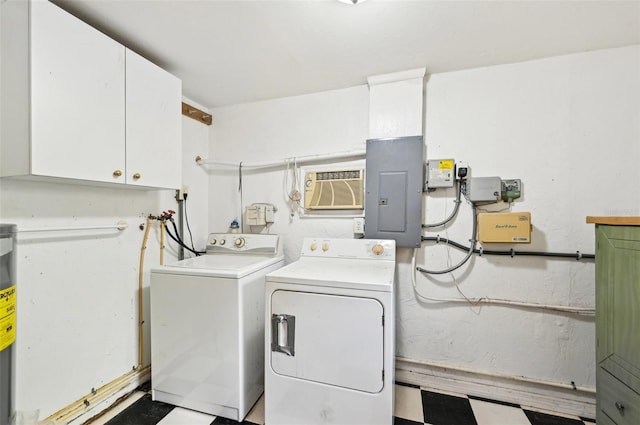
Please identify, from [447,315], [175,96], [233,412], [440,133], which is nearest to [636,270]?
[447,315]

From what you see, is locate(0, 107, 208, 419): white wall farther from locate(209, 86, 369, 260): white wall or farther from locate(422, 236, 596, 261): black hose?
locate(422, 236, 596, 261): black hose

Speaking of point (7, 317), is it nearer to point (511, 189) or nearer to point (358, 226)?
point (358, 226)

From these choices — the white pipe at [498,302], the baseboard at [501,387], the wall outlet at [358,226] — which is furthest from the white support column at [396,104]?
the baseboard at [501,387]

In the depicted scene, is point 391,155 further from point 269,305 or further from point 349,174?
point 269,305

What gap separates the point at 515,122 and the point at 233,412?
8.71 ft

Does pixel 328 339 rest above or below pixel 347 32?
below

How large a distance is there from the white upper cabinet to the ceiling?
20 cm

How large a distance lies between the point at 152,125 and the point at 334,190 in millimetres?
1355

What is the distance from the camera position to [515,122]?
1.80m

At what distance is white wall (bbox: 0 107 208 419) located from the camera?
1.31m

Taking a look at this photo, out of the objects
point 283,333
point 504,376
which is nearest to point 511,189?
point 504,376

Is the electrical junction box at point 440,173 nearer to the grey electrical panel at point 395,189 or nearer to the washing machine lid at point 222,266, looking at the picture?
the grey electrical panel at point 395,189

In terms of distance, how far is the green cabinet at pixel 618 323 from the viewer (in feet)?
3.65

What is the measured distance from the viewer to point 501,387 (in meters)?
1.79
